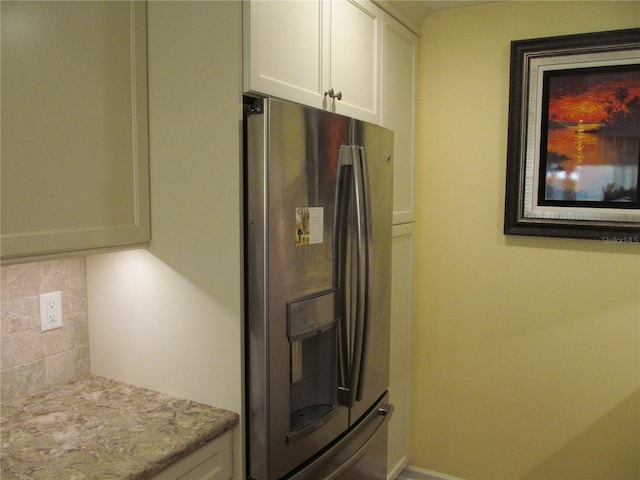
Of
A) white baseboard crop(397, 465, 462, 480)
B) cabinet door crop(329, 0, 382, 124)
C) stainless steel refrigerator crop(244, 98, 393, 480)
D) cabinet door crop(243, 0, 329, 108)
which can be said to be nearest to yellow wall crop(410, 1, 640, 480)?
white baseboard crop(397, 465, 462, 480)

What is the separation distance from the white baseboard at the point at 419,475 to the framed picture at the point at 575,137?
4.27ft

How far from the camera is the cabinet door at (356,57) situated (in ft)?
5.91

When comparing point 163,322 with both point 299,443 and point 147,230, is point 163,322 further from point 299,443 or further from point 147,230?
point 299,443

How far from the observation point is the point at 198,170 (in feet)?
4.86

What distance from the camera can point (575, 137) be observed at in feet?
7.36

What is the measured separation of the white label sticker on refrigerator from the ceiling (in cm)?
112

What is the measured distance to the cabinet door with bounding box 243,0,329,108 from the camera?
140 centimetres

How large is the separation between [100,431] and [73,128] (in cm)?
79

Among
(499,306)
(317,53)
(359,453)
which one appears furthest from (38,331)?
(499,306)

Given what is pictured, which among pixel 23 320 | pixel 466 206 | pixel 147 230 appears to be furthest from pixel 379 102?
pixel 23 320

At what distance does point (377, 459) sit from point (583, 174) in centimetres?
148

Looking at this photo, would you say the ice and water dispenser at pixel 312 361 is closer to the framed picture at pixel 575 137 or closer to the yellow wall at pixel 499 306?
the yellow wall at pixel 499 306

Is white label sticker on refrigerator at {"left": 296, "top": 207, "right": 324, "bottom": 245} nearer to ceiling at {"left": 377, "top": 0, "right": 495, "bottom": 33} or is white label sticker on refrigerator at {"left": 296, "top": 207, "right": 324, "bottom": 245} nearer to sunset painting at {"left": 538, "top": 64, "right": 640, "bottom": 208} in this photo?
ceiling at {"left": 377, "top": 0, "right": 495, "bottom": 33}

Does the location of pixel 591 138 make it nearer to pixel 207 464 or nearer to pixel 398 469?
pixel 398 469
